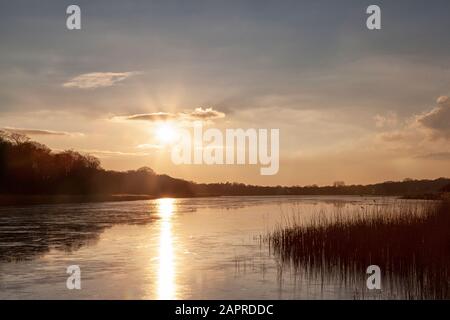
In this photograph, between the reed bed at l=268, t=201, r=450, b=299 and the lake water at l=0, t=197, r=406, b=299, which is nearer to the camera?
the lake water at l=0, t=197, r=406, b=299

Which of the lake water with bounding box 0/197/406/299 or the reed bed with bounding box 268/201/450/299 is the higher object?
the reed bed with bounding box 268/201/450/299

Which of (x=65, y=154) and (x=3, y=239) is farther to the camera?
(x=65, y=154)

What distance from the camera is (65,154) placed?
88.8 m

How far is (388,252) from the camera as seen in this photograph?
14570 mm

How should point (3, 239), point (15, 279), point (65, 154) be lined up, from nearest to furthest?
point (15, 279) → point (3, 239) → point (65, 154)

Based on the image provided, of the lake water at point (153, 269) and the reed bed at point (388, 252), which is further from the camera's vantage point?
the reed bed at point (388, 252)

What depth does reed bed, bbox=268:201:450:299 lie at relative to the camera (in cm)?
1234

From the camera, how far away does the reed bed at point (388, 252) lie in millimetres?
12336

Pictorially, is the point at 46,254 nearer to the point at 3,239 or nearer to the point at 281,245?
the point at 3,239

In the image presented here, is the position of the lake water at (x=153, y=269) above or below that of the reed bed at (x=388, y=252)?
below

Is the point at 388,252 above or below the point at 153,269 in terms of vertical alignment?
above

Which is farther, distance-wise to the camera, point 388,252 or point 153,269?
point 153,269
